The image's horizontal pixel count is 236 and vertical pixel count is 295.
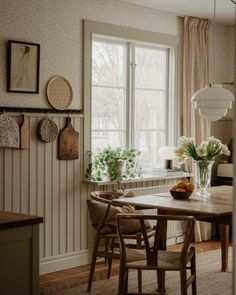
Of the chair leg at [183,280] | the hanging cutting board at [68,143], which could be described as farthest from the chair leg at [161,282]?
the hanging cutting board at [68,143]

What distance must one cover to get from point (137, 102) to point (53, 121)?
4.34 feet

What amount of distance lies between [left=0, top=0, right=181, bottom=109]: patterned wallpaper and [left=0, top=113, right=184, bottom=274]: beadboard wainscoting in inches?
9.4

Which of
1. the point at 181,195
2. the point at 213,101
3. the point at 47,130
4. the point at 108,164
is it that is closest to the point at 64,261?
the point at 108,164

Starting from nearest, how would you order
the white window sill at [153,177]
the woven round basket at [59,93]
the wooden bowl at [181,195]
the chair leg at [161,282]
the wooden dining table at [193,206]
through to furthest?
the wooden dining table at [193,206] → the chair leg at [161,282] → the wooden bowl at [181,195] → the woven round basket at [59,93] → the white window sill at [153,177]

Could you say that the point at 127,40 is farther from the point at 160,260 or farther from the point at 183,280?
the point at 183,280

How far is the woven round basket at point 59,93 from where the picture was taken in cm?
516

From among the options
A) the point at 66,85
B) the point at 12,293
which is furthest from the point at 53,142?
the point at 12,293

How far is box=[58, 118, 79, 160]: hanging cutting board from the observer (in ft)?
17.2

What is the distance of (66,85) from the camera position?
209 inches

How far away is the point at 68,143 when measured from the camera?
530 centimetres

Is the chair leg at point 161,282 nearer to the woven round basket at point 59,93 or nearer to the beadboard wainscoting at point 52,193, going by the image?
the beadboard wainscoting at point 52,193

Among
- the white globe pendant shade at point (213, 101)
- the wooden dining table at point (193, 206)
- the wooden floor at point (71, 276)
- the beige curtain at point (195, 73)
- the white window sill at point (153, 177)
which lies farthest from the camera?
the beige curtain at point (195, 73)

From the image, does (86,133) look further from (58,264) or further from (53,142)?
(58,264)

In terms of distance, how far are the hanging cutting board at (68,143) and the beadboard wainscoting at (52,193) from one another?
1.8 inches
